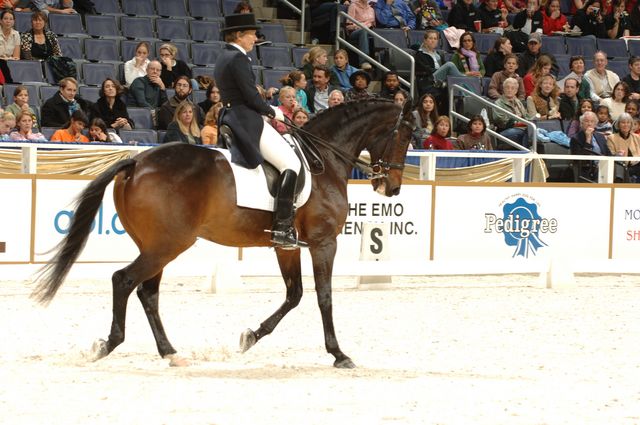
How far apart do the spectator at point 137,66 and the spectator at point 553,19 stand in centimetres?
844

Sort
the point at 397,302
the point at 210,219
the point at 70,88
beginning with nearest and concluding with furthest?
the point at 210,219
the point at 397,302
the point at 70,88

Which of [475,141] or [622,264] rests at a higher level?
[475,141]

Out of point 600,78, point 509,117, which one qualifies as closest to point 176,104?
point 509,117

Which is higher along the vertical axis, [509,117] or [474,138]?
[509,117]

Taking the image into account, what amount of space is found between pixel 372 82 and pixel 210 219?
1056 cm

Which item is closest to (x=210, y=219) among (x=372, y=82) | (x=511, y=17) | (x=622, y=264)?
(x=622, y=264)

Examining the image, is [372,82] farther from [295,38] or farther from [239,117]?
[239,117]

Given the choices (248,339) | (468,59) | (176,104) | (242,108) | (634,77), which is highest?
(468,59)

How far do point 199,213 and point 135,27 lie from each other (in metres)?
9.60

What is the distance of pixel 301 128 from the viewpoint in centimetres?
877

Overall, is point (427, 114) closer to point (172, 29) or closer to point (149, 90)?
point (149, 90)

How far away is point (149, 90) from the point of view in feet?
50.8

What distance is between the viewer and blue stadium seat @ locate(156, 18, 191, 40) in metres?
17.4

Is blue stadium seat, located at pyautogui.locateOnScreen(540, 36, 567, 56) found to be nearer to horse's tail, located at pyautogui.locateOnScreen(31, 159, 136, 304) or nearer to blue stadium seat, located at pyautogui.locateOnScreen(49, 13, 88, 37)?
blue stadium seat, located at pyautogui.locateOnScreen(49, 13, 88, 37)
